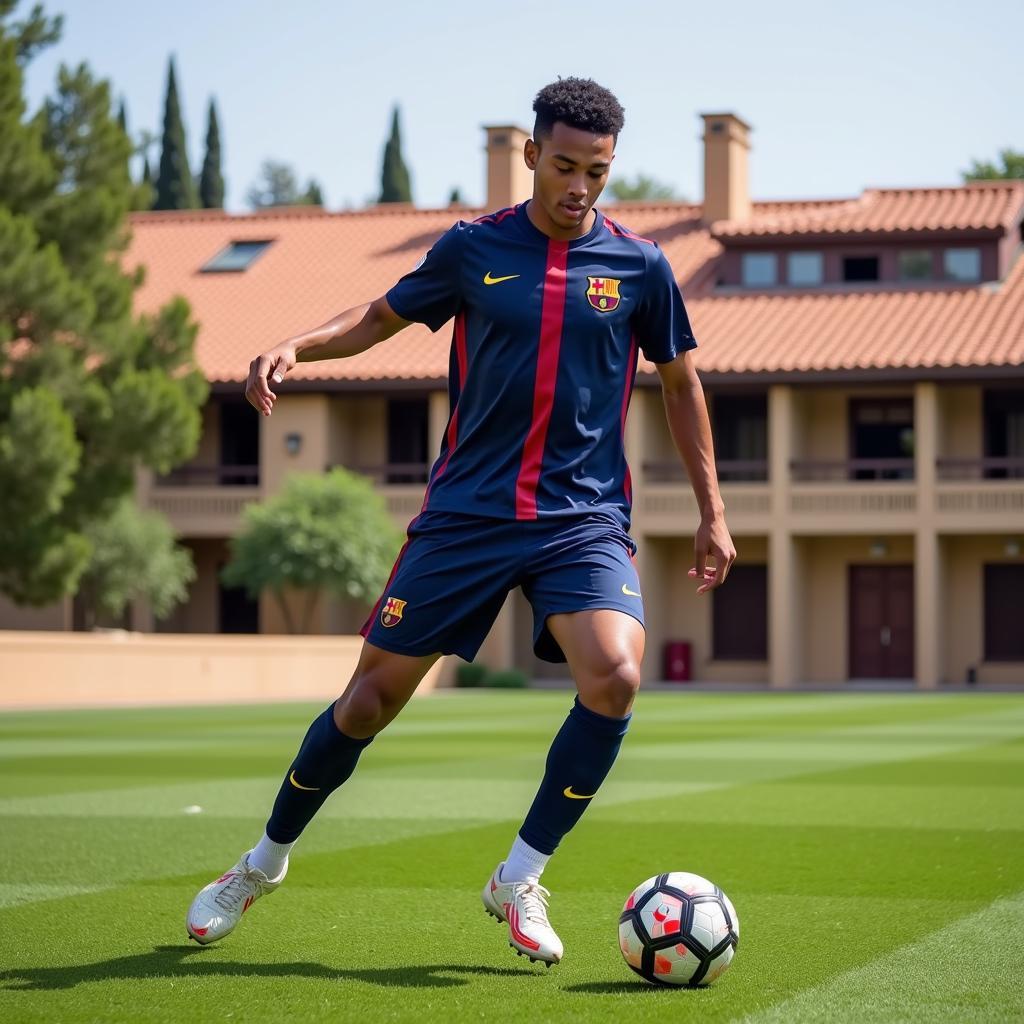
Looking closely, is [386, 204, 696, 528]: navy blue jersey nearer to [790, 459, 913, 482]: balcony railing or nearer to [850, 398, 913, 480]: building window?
[790, 459, 913, 482]: balcony railing

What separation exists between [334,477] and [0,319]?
9.22 meters

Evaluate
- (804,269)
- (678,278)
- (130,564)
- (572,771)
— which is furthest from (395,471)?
(572,771)

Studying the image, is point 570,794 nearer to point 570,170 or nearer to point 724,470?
point 570,170

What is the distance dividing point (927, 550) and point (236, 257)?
20.5m

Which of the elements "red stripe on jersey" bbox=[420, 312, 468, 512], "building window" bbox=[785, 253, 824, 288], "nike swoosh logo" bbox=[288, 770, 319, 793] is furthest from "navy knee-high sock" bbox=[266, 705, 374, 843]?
"building window" bbox=[785, 253, 824, 288]

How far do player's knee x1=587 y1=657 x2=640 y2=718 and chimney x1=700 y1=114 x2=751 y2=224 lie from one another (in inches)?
1729

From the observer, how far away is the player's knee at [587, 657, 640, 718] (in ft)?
18.2

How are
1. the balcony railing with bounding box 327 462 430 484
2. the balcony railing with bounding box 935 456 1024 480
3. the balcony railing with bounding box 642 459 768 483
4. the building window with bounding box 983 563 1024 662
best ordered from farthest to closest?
the balcony railing with bounding box 327 462 430 484
the balcony railing with bounding box 642 459 768 483
the building window with bounding box 983 563 1024 662
the balcony railing with bounding box 935 456 1024 480

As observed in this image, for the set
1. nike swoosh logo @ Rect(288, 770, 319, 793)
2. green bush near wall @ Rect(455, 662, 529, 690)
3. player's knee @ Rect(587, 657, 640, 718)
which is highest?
player's knee @ Rect(587, 657, 640, 718)

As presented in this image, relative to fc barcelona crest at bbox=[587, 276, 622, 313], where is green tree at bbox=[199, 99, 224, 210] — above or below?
above

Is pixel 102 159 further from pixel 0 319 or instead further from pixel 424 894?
pixel 424 894

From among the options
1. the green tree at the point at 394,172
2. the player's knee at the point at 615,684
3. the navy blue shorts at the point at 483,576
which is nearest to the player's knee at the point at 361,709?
the navy blue shorts at the point at 483,576

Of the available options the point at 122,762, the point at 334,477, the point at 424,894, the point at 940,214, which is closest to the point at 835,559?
the point at 940,214

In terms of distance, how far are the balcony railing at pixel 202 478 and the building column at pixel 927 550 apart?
51.0 ft
